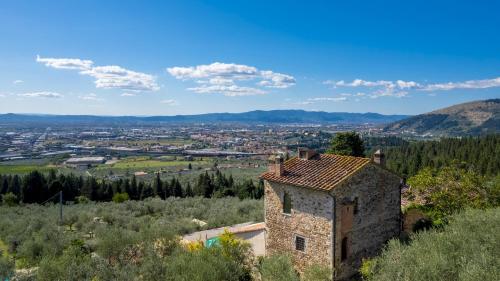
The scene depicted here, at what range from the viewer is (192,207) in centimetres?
4353

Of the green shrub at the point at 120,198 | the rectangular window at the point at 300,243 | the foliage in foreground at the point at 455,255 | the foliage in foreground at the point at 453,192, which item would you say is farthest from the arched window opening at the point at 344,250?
the green shrub at the point at 120,198

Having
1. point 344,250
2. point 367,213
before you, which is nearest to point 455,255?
point 344,250

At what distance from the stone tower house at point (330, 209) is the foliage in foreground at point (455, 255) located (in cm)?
256

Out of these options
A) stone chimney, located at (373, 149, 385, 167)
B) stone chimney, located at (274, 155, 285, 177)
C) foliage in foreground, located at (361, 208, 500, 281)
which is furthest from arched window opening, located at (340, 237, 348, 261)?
stone chimney, located at (373, 149, 385, 167)

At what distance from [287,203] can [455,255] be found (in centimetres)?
888

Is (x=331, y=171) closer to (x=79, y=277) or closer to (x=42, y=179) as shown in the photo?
(x=79, y=277)

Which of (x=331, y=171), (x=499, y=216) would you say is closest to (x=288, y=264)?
(x=331, y=171)

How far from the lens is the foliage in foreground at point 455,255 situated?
10.0 m

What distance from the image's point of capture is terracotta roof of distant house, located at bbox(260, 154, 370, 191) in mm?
18656

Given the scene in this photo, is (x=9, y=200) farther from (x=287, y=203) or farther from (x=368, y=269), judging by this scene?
(x=368, y=269)

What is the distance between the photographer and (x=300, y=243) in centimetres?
1944

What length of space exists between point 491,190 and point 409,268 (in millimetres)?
14736

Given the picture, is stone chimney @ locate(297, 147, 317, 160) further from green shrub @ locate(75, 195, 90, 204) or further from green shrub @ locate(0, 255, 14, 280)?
green shrub @ locate(75, 195, 90, 204)

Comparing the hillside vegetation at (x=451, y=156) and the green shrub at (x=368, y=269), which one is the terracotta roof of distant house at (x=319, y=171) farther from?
the hillside vegetation at (x=451, y=156)
